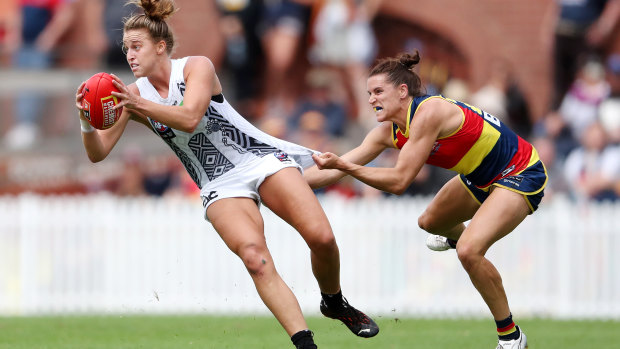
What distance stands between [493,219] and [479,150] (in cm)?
50

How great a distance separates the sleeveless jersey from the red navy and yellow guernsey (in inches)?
41.2

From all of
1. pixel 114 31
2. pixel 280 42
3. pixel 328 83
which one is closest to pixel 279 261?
pixel 328 83

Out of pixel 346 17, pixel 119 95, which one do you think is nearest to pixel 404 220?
pixel 346 17

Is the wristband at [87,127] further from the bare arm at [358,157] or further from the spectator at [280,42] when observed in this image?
the spectator at [280,42]

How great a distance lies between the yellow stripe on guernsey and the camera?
23.1 ft

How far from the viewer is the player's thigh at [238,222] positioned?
633cm

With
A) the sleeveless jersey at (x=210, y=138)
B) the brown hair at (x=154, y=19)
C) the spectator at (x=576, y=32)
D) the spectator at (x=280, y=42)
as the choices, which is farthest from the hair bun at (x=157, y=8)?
the spectator at (x=576, y=32)

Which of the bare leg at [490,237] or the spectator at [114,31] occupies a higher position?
the spectator at [114,31]

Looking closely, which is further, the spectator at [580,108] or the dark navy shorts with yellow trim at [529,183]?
the spectator at [580,108]

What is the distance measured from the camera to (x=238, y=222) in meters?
6.43

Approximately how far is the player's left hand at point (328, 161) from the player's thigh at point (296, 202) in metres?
0.28

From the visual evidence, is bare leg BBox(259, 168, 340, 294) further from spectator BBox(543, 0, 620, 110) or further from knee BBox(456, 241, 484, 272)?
spectator BBox(543, 0, 620, 110)

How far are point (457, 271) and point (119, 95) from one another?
6558 mm

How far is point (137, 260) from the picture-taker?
1226 cm
